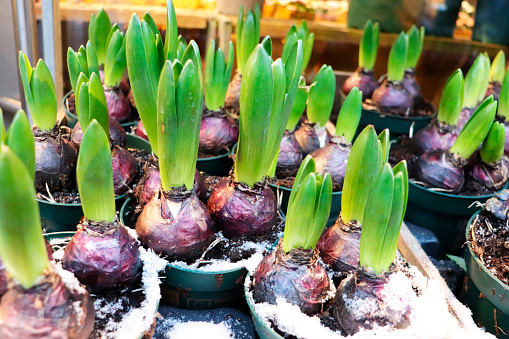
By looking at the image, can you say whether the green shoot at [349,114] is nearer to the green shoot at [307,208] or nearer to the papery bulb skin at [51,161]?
the green shoot at [307,208]

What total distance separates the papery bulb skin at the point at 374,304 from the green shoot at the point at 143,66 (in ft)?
1.81

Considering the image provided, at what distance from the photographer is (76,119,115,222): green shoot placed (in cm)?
Answer: 76

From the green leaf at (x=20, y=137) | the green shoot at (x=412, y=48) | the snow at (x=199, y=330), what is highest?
the green shoot at (x=412, y=48)

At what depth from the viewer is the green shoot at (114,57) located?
138 centimetres

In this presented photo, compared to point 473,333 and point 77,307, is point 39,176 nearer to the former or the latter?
point 77,307

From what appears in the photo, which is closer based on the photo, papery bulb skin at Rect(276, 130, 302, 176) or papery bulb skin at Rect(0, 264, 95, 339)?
papery bulb skin at Rect(0, 264, 95, 339)

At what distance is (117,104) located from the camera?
1.57m

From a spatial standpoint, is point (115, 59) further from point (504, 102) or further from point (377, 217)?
point (504, 102)

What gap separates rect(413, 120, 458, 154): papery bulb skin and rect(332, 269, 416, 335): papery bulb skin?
0.87 metres

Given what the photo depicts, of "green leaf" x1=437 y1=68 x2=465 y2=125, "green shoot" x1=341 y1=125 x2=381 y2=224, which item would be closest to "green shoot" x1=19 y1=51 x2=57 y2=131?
"green shoot" x1=341 y1=125 x2=381 y2=224

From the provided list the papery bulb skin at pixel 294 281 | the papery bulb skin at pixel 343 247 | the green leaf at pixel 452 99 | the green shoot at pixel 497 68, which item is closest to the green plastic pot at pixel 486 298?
the papery bulb skin at pixel 343 247

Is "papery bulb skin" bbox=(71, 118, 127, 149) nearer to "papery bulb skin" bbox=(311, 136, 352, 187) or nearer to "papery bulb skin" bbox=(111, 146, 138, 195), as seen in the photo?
"papery bulb skin" bbox=(111, 146, 138, 195)

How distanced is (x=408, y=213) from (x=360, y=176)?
69 centimetres

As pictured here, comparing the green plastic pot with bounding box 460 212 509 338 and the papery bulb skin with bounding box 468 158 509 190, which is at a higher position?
the papery bulb skin with bounding box 468 158 509 190
